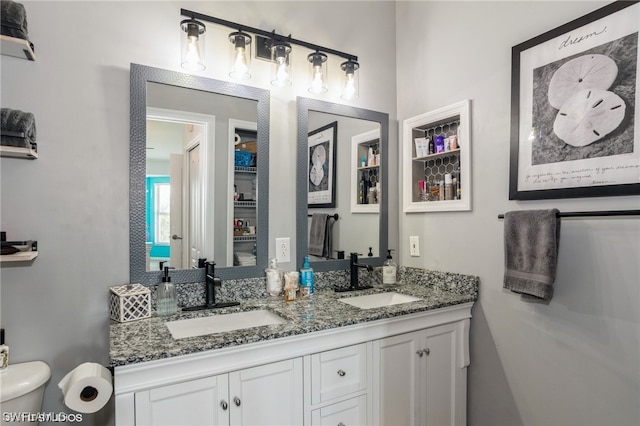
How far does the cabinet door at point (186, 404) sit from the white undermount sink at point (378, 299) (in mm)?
851

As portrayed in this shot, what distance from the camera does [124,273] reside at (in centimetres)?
151

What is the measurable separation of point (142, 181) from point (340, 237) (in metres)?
1.06

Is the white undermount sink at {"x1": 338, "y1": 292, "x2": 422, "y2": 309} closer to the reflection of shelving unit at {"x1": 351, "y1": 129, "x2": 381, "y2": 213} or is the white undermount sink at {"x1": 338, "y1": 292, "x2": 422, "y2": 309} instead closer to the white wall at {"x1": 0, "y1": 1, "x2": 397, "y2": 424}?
the reflection of shelving unit at {"x1": 351, "y1": 129, "x2": 381, "y2": 213}

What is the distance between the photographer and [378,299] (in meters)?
2.02

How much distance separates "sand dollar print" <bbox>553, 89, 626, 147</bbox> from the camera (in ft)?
4.45

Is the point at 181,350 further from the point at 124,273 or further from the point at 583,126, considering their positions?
the point at 583,126

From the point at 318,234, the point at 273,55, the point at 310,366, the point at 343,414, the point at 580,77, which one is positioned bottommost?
the point at 343,414

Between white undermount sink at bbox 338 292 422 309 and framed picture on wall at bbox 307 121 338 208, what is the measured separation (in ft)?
1.76

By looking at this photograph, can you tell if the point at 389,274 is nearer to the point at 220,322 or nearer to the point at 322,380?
the point at 322,380

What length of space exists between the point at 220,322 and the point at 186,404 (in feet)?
1.45

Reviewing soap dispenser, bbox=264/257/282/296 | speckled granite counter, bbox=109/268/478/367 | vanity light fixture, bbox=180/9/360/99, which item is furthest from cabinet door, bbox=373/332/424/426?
vanity light fixture, bbox=180/9/360/99

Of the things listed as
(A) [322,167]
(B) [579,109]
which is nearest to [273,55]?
(A) [322,167]

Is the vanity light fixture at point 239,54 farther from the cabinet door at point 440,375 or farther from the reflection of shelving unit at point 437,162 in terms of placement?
the cabinet door at point 440,375

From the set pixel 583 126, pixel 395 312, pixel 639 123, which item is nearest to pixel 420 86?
pixel 583 126
